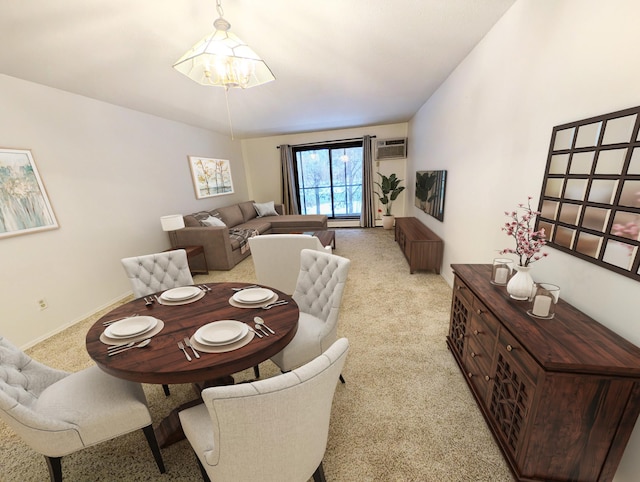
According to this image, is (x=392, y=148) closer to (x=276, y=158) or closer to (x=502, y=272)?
(x=276, y=158)

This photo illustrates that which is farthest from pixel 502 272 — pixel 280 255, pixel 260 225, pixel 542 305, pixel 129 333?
pixel 260 225

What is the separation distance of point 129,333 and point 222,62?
1685 mm

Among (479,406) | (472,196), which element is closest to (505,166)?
(472,196)

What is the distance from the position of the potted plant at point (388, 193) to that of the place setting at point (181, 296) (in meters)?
5.04

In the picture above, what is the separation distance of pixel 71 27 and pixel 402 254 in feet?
14.5

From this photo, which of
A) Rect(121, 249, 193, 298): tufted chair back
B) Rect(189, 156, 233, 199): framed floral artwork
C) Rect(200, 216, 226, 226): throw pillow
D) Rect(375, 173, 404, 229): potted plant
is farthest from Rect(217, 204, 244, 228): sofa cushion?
Rect(375, 173, 404, 229): potted plant

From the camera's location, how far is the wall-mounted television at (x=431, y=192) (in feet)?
10.8

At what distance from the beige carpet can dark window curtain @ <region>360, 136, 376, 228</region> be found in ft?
13.3

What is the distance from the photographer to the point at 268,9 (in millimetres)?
1610

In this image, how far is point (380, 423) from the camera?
57.6 inches

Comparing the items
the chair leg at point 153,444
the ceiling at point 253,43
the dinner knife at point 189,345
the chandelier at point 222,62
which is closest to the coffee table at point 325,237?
the ceiling at point 253,43

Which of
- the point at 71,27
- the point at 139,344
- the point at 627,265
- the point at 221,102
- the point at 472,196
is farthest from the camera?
the point at 221,102

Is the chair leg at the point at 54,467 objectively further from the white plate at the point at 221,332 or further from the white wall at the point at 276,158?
the white wall at the point at 276,158

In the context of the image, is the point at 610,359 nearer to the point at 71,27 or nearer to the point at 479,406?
the point at 479,406
